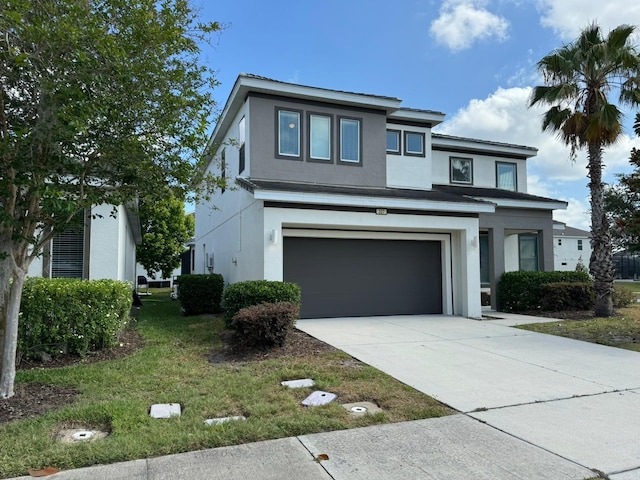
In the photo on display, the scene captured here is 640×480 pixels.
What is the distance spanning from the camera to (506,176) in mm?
17875

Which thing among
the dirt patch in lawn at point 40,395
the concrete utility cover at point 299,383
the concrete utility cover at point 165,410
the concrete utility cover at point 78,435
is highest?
the dirt patch in lawn at point 40,395

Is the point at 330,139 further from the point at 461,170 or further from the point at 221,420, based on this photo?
the point at 221,420

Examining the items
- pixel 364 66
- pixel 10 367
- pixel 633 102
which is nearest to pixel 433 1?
pixel 364 66

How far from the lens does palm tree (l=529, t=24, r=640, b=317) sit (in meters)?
12.3

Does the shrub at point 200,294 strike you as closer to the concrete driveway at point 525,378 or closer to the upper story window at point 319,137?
the concrete driveway at point 525,378

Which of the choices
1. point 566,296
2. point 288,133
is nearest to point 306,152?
point 288,133

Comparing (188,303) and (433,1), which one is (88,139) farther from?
(433,1)

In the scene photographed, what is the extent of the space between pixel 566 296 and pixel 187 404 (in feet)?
Answer: 42.1

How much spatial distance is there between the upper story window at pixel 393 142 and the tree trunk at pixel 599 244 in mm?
5575

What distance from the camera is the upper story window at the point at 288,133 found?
12164mm

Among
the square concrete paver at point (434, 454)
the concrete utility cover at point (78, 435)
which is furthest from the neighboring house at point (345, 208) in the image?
the square concrete paver at point (434, 454)

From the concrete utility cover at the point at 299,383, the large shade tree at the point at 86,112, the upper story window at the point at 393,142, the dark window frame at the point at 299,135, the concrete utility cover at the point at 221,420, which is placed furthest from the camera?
the upper story window at the point at 393,142

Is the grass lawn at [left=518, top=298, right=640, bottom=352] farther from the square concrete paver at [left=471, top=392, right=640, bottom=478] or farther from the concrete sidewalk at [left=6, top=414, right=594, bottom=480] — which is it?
the concrete sidewalk at [left=6, top=414, right=594, bottom=480]

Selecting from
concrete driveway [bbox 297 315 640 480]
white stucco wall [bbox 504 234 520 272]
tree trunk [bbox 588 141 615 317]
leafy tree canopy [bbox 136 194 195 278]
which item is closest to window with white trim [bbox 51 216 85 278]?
concrete driveway [bbox 297 315 640 480]
